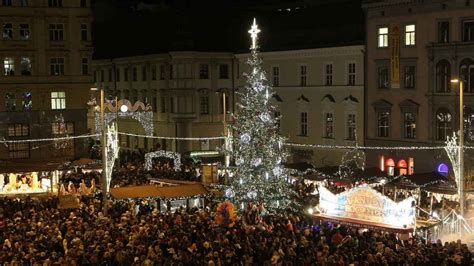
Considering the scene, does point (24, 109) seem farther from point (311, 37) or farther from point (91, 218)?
point (91, 218)

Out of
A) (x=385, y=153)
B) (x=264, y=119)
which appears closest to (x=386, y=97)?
(x=385, y=153)

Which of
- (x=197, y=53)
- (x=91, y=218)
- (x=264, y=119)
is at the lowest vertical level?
(x=91, y=218)

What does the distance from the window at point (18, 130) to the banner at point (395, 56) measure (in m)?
26.0

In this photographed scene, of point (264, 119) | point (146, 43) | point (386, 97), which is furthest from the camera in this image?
point (146, 43)

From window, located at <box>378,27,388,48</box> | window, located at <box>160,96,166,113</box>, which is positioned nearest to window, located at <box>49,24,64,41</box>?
window, located at <box>160,96,166,113</box>

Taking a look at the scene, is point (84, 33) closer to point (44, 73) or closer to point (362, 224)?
point (44, 73)

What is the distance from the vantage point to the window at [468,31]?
133 ft

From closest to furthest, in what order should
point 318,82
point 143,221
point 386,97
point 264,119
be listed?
point 143,221 → point 264,119 → point 386,97 → point 318,82

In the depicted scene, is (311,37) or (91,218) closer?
(91,218)

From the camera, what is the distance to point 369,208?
87.7 feet

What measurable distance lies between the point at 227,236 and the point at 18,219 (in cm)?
842

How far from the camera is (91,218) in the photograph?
2944 cm

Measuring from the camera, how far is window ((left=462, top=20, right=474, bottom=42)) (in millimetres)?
40594

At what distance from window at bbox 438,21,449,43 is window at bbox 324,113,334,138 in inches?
411
